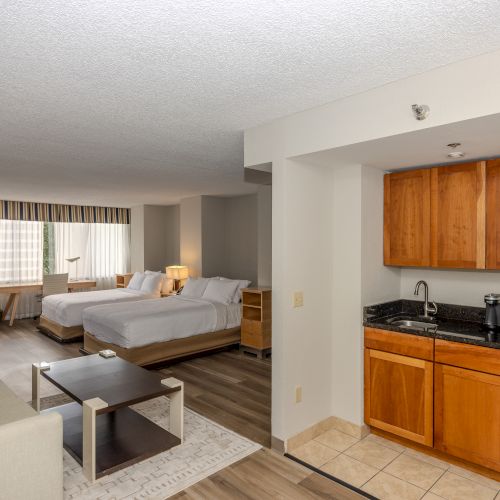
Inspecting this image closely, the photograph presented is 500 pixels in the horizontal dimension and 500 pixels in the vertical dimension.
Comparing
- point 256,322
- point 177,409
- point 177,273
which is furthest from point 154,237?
point 177,409

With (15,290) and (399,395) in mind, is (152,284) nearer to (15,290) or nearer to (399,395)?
(15,290)

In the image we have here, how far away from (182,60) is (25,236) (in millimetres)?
7583

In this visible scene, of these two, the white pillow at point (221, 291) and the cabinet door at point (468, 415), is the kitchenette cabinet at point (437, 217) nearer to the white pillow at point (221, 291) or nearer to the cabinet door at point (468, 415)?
the cabinet door at point (468, 415)

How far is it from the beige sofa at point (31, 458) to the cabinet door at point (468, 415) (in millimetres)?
2341

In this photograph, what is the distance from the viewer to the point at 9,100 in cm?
248

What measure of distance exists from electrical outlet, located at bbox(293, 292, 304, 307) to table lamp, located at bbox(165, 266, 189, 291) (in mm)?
4748

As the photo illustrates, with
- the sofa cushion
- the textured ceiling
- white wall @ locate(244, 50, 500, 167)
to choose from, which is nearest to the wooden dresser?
the textured ceiling

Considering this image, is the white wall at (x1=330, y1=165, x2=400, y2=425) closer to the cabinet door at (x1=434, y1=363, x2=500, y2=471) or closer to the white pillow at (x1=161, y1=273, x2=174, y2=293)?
the cabinet door at (x1=434, y1=363, x2=500, y2=471)

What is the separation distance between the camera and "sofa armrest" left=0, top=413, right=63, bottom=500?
6.17 ft

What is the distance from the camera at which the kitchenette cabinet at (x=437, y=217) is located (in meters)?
2.80

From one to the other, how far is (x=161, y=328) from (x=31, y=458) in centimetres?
290

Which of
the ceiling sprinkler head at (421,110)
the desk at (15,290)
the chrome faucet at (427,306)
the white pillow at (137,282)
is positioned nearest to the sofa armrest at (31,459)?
the ceiling sprinkler head at (421,110)

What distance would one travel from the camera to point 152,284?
7387 millimetres

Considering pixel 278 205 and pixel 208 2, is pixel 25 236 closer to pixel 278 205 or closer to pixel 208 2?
pixel 278 205
